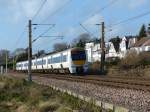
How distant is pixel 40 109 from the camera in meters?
17.5

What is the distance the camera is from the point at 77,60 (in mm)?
49844

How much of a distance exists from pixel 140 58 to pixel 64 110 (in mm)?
47018

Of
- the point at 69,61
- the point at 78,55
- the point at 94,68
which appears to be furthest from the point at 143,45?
the point at 69,61

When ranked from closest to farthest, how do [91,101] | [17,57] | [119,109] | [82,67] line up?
1. [119,109]
2. [91,101]
3. [82,67]
4. [17,57]

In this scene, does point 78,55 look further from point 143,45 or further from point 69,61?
point 143,45

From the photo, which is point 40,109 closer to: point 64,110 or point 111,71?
point 64,110

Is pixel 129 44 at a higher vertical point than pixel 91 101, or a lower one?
higher

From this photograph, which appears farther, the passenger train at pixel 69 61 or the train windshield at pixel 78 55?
the train windshield at pixel 78 55

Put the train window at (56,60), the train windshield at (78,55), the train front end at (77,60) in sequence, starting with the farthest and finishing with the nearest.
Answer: the train window at (56,60) < the train windshield at (78,55) < the train front end at (77,60)

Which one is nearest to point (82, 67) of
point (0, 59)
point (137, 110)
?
point (137, 110)

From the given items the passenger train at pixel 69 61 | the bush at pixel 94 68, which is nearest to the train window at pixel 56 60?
the passenger train at pixel 69 61

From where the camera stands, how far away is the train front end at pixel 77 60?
49562 millimetres

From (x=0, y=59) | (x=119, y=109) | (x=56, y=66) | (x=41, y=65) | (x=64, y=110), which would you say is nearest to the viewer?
(x=119, y=109)

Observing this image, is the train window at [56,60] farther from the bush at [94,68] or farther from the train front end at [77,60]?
the train front end at [77,60]
